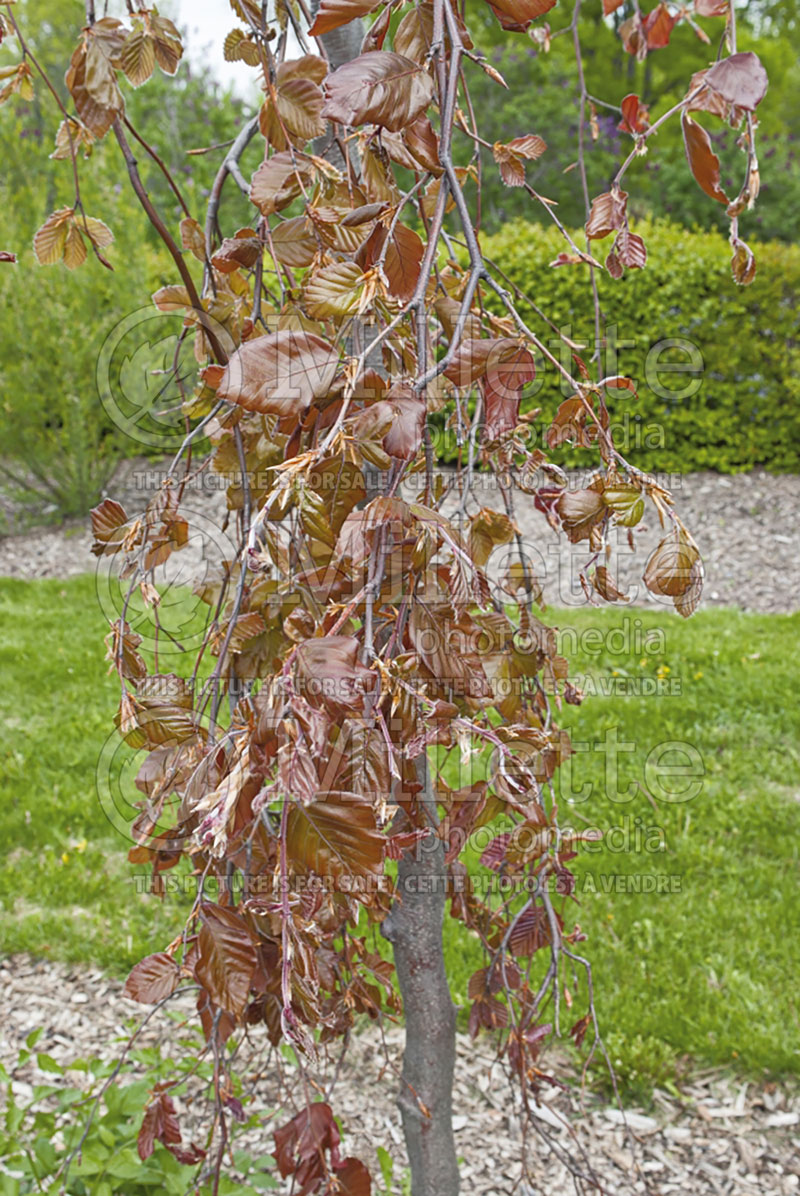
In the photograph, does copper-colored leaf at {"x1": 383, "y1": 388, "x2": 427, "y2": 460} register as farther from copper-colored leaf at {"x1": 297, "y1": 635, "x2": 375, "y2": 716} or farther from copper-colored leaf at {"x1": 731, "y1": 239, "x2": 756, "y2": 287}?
copper-colored leaf at {"x1": 731, "y1": 239, "x2": 756, "y2": 287}

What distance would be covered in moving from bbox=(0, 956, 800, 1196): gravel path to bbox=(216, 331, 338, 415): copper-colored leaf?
1330 mm

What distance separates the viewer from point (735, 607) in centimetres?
482

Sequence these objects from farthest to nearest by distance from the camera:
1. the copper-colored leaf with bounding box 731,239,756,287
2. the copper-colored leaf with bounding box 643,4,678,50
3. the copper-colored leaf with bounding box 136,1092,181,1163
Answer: the copper-colored leaf with bounding box 136,1092,181,1163
the copper-colored leaf with bounding box 643,4,678,50
the copper-colored leaf with bounding box 731,239,756,287

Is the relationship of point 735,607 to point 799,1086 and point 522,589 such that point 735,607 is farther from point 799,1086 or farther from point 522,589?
point 522,589

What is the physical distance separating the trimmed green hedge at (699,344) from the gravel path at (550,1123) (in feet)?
14.9

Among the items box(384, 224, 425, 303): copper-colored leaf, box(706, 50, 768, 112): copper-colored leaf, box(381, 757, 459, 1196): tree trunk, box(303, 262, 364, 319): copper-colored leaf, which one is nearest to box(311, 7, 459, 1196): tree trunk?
box(381, 757, 459, 1196): tree trunk

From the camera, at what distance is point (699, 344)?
636 centimetres

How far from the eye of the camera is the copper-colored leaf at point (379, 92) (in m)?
0.66

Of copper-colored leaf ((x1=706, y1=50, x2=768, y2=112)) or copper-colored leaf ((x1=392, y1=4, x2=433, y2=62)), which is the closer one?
copper-colored leaf ((x1=706, y1=50, x2=768, y2=112))

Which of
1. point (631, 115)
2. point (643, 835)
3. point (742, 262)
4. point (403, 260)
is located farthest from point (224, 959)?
point (643, 835)

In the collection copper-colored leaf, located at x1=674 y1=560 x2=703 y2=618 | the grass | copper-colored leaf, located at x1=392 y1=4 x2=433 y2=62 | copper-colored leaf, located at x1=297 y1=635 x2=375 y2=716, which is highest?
copper-colored leaf, located at x1=392 y1=4 x2=433 y2=62

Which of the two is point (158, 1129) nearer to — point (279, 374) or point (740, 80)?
point (279, 374)

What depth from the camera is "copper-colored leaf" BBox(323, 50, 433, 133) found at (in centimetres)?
66

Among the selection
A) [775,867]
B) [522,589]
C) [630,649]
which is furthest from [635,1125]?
[630,649]
